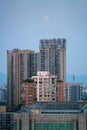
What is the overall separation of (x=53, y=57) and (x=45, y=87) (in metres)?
1.98

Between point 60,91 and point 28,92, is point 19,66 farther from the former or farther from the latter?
point 28,92

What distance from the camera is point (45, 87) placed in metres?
6.15

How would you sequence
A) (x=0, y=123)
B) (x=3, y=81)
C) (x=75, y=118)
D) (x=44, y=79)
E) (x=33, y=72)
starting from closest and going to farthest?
(x=75, y=118) < (x=0, y=123) < (x=44, y=79) < (x=3, y=81) < (x=33, y=72)

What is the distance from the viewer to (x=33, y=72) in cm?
787

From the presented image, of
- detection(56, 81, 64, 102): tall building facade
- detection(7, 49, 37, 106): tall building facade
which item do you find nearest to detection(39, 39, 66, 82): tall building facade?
detection(7, 49, 37, 106): tall building facade

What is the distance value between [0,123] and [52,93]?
1545 millimetres

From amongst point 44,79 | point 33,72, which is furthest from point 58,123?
point 33,72

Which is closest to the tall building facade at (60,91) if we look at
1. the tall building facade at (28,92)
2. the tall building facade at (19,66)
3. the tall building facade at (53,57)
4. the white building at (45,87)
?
the white building at (45,87)

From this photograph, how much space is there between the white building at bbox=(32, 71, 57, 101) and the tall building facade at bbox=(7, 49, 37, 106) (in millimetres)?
1437

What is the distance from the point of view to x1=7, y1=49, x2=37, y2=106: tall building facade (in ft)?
25.7

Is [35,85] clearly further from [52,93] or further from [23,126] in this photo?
[23,126]

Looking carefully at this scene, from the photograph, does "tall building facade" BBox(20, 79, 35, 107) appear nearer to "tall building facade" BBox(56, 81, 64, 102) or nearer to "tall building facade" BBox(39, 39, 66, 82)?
"tall building facade" BBox(56, 81, 64, 102)

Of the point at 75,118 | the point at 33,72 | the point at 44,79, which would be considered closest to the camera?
the point at 75,118

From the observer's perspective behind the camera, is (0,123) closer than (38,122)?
No
